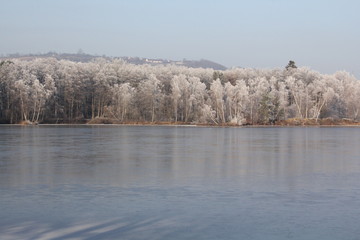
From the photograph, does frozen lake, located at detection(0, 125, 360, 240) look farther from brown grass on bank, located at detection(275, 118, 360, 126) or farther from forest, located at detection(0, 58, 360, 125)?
brown grass on bank, located at detection(275, 118, 360, 126)

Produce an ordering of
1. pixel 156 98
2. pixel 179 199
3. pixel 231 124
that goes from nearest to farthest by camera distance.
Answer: pixel 179 199 < pixel 231 124 < pixel 156 98

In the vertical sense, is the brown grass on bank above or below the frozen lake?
above

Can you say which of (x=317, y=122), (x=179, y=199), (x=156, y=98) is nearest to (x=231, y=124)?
(x=317, y=122)

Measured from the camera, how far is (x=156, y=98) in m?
90.7

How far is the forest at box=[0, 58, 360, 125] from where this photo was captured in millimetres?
82438

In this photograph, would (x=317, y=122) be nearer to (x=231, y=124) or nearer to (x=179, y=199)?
(x=231, y=124)

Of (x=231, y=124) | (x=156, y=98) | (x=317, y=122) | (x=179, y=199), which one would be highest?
(x=156, y=98)

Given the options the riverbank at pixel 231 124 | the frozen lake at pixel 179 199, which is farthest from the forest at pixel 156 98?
the frozen lake at pixel 179 199

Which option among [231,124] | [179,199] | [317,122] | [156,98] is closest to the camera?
[179,199]

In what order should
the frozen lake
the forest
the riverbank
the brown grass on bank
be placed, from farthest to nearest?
the forest
the brown grass on bank
the riverbank
the frozen lake

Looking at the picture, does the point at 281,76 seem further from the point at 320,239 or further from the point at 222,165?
the point at 320,239

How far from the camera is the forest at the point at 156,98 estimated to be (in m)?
82.4

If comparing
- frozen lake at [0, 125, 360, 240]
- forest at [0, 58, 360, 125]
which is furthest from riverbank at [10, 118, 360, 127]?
frozen lake at [0, 125, 360, 240]

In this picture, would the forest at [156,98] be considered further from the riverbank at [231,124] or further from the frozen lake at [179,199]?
the frozen lake at [179,199]
